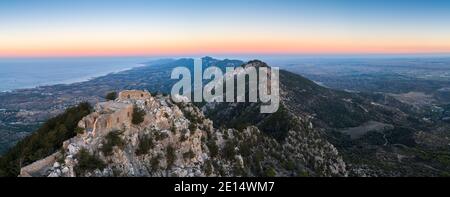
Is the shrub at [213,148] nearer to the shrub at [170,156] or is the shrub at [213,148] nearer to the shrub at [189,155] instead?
the shrub at [189,155]

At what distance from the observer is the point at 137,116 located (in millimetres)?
43531

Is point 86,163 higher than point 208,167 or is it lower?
higher

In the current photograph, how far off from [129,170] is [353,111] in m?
145

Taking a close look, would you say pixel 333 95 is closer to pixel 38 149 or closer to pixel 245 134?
pixel 245 134

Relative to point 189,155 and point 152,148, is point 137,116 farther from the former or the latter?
point 189,155

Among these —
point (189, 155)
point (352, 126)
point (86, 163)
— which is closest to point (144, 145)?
point (189, 155)

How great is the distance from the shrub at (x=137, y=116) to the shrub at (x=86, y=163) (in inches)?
296

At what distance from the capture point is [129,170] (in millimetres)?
38719

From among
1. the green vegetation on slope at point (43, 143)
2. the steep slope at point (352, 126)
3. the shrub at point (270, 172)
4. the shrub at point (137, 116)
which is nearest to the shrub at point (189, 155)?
the shrub at point (137, 116)

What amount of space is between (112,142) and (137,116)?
229 inches

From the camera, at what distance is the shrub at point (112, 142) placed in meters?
37.2

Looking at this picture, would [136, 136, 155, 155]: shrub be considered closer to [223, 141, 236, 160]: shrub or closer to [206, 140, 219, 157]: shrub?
[206, 140, 219, 157]: shrub
